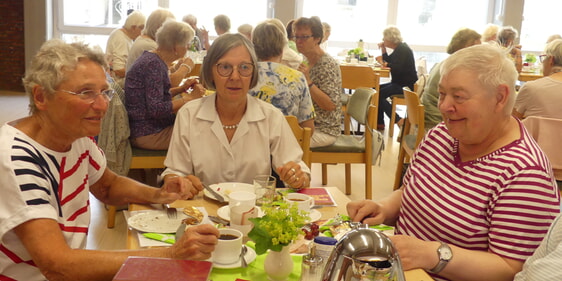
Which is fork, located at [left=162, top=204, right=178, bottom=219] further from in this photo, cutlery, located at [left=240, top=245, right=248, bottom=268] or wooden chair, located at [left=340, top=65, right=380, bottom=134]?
wooden chair, located at [left=340, top=65, right=380, bottom=134]

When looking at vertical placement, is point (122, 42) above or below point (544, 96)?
above

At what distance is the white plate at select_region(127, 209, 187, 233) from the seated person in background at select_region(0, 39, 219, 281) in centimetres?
16

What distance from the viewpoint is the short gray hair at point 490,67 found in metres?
1.71

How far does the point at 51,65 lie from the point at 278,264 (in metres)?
0.82

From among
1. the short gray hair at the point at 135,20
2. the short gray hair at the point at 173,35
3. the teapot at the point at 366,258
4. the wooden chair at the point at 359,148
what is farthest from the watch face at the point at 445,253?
the short gray hair at the point at 135,20

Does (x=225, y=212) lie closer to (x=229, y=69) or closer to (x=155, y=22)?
(x=229, y=69)

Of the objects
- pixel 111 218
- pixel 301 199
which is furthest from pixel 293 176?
pixel 111 218

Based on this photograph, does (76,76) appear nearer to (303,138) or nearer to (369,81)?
(303,138)

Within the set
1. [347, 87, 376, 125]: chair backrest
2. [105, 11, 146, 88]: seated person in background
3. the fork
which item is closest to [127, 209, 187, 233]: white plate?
the fork

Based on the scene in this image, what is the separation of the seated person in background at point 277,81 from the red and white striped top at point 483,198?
1.56m

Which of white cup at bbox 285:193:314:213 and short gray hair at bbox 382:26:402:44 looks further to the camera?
short gray hair at bbox 382:26:402:44

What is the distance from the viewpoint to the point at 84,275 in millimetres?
1464

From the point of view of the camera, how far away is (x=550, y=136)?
11.2ft

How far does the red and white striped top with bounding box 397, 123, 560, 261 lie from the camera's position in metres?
1.58
